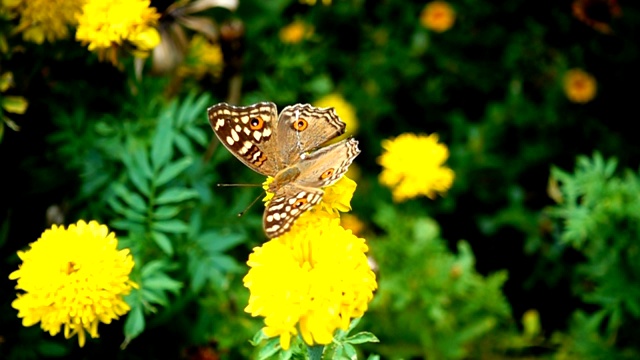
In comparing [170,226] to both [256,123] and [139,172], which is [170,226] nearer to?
[139,172]

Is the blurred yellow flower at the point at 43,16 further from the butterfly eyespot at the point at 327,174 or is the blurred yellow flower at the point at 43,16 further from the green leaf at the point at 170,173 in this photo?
the butterfly eyespot at the point at 327,174

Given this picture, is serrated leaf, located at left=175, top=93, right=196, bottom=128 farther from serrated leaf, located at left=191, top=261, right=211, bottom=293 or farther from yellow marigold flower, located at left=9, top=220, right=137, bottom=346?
yellow marigold flower, located at left=9, top=220, right=137, bottom=346

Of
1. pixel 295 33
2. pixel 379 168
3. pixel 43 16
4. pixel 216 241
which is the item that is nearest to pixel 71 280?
pixel 216 241

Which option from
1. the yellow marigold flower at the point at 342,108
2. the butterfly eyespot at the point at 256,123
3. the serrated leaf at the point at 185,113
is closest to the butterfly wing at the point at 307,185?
the butterfly eyespot at the point at 256,123

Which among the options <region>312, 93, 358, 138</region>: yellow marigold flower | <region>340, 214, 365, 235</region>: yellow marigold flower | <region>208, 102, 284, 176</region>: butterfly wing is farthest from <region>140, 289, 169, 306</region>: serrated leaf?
<region>312, 93, 358, 138</region>: yellow marigold flower

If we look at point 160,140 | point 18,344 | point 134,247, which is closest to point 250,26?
point 160,140
